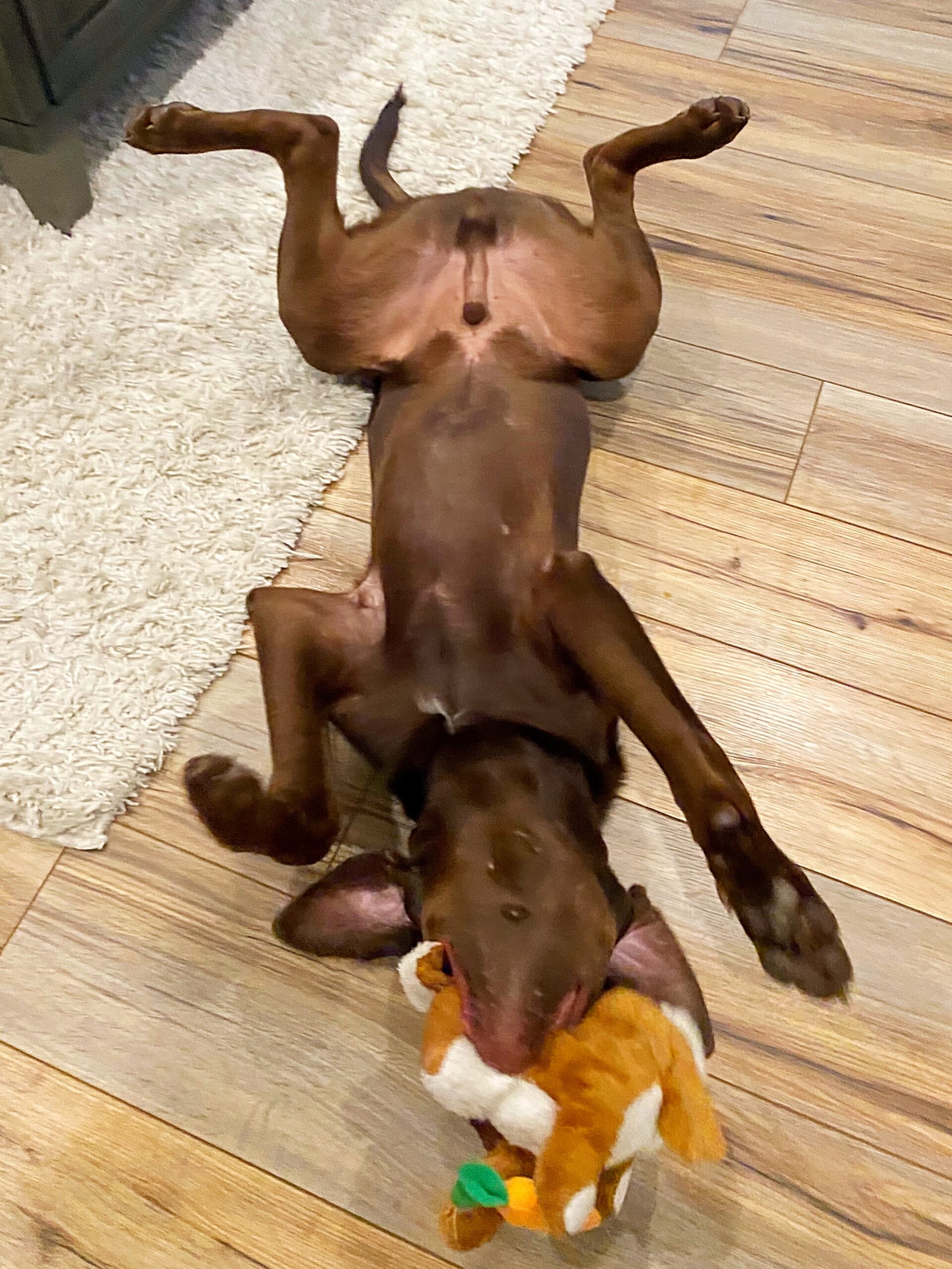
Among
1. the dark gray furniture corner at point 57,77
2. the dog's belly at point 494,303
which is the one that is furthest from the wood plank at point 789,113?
the dark gray furniture corner at point 57,77

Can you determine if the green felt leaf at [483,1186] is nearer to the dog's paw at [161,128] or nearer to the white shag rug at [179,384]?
the white shag rug at [179,384]

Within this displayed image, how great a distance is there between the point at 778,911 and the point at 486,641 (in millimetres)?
389

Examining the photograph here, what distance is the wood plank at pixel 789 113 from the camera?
1.67 m

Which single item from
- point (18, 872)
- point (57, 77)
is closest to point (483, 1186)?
point (18, 872)

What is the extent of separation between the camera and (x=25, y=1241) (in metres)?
1.01

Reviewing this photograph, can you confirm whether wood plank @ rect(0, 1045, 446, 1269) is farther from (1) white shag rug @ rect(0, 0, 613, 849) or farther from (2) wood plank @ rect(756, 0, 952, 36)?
(2) wood plank @ rect(756, 0, 952, 36)

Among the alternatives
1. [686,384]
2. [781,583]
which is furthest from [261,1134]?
[686,384]

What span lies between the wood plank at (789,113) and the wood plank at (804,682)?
2.32 feet

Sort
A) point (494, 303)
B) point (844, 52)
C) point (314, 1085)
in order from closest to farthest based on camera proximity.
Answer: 1. point (314, 1085)
2. point (494, 303)
3. point (844, 52)

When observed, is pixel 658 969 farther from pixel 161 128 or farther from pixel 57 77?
pixel 57 77

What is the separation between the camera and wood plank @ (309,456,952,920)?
118 centimetres

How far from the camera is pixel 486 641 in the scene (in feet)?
3.47

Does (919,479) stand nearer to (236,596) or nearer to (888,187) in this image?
(888,187)

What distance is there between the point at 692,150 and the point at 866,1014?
1076 mm
